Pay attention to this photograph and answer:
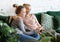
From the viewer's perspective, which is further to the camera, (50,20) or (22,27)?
(50,20)

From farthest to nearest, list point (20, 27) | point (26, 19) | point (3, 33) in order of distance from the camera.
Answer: point (26, 19)
point (20, 27)
point (3, 33)

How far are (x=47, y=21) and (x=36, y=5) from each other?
530 millimetres

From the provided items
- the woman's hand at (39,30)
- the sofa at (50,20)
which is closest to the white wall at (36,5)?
the sofa at (50,20)

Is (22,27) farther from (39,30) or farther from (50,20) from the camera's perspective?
(50,20)

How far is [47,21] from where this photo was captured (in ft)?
15.5

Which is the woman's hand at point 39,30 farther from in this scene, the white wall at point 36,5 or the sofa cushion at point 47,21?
→ the white wall at point 36,5

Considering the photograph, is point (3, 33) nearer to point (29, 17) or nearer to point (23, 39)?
point (23, 39)

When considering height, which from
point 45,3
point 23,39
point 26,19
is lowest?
point 23,39

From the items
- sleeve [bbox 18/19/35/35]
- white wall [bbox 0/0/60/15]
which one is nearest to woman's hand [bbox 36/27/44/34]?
sleeve [bbox 18/19/35/35]

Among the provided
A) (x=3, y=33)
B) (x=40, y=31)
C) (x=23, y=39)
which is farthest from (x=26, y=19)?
(x=3, y=33)

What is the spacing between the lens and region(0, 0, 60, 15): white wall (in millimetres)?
4719

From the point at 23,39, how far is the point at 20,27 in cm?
37

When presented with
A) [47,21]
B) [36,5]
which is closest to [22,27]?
[47,21]

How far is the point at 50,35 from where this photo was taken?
14.0ft
